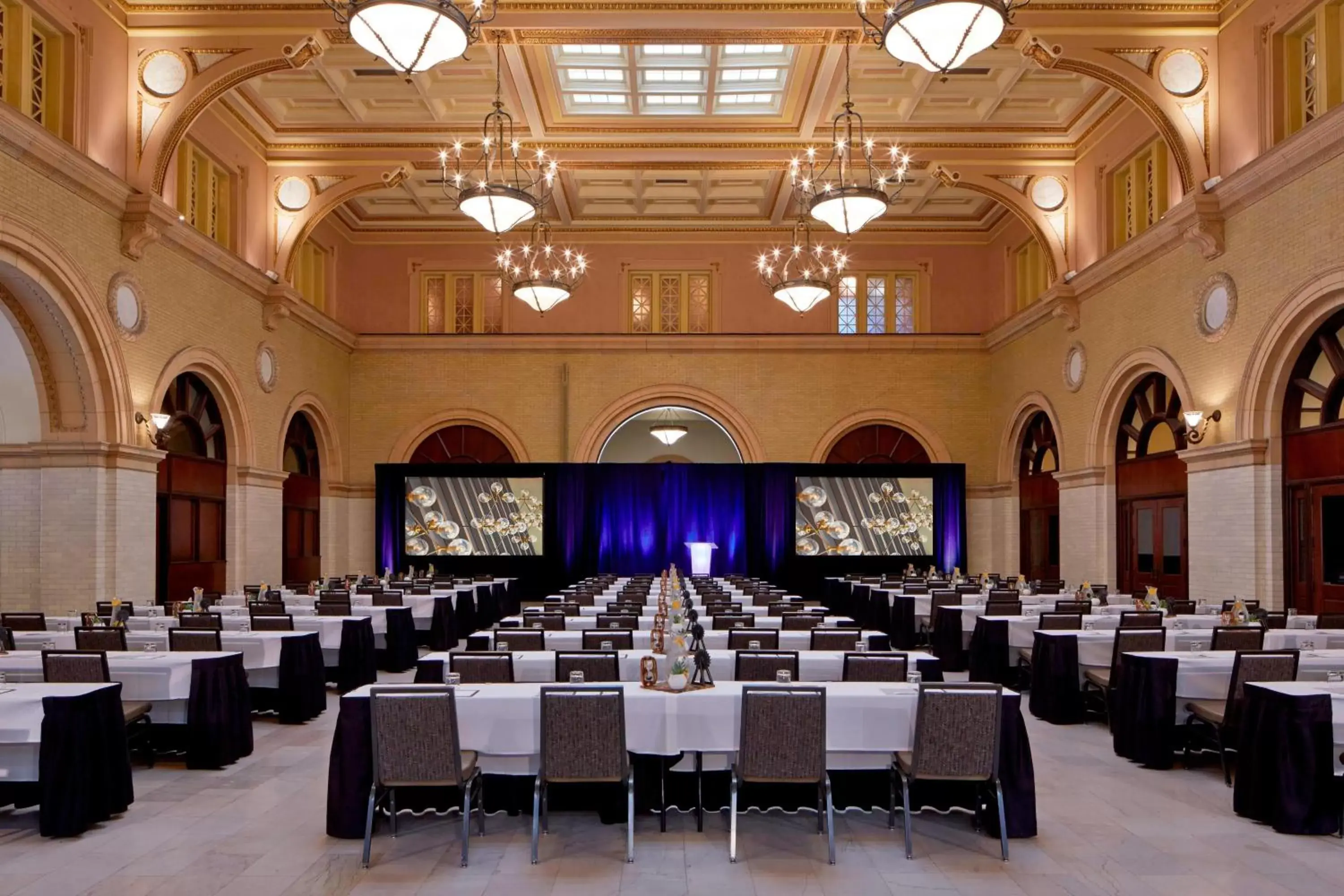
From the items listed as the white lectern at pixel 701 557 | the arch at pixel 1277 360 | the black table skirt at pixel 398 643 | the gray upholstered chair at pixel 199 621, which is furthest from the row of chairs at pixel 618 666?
the white lectern at pixel 701 557

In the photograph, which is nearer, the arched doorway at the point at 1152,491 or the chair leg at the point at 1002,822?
the chair leg at the point at 1002,822

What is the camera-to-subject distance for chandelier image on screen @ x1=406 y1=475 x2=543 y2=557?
72.9 feet

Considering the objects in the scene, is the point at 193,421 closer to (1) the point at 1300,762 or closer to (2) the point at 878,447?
(2) the point at 878,447

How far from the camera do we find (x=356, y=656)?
1027cm

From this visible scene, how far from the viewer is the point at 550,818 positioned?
5.93m

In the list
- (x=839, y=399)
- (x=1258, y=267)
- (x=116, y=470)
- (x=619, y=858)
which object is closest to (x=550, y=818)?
(x=619, y=858)

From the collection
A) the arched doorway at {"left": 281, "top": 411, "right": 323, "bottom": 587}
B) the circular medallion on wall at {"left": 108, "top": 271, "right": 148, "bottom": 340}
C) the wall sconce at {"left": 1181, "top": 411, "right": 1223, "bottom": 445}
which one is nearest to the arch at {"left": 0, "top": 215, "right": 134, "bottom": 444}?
the circular medallion on wall at {"left": 108, "top": 271, "right": 148, "bottom": 340}

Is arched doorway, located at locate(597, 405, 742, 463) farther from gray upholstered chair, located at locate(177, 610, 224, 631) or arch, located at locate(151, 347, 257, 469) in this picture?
gray upholstered chair, located at locate(177, 610, 224, 631)

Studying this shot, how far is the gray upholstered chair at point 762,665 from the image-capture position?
6625mm

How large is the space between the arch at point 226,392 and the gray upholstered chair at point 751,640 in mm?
9655

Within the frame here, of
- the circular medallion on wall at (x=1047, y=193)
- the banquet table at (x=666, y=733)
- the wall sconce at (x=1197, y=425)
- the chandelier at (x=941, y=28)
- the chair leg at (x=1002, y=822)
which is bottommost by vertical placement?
the chair leg at (x=1002, y=822)

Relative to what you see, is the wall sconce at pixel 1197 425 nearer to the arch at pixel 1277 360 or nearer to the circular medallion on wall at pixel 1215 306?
the arch at pixel 1277 360

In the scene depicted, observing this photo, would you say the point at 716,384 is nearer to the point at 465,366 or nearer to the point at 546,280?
the point at 465,366

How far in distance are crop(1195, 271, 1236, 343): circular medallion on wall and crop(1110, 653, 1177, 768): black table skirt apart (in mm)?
7087
